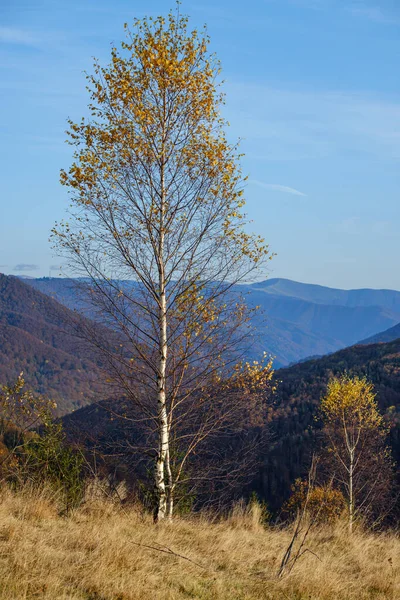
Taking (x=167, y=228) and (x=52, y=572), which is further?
(x=167, y=228)

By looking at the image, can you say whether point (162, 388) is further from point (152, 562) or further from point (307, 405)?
point (307, 405)

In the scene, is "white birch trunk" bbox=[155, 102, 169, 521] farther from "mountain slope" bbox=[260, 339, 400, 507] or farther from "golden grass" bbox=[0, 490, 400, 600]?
"mountain slope" bbox=[260, 339, 400, 507]

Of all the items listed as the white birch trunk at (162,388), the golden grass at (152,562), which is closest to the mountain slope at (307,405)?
the white birch trunk at (162,388)

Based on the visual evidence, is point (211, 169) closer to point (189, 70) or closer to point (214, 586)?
point (189, 70)

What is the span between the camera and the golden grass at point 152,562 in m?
5.25

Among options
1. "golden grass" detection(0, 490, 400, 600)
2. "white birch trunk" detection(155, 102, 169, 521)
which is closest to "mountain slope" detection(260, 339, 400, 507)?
"white birch trunk" detection(155, 102, 169, 521)

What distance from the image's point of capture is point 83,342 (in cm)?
961

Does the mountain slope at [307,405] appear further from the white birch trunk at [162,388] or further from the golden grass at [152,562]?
the golden grass at [152,562]

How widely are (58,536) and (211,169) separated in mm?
6098

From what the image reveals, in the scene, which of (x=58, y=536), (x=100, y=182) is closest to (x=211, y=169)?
(x=100, y=182)

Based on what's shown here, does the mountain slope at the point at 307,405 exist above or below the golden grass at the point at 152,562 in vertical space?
below

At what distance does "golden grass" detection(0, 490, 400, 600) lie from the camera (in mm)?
5254

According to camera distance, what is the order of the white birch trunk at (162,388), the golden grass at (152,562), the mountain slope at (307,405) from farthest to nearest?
the mountain slope at (307,405), the white birch trunk at (162,388), the golden grass at (152,562)

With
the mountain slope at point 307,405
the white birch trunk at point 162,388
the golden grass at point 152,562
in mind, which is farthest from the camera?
the mountain slope at point 307,405
